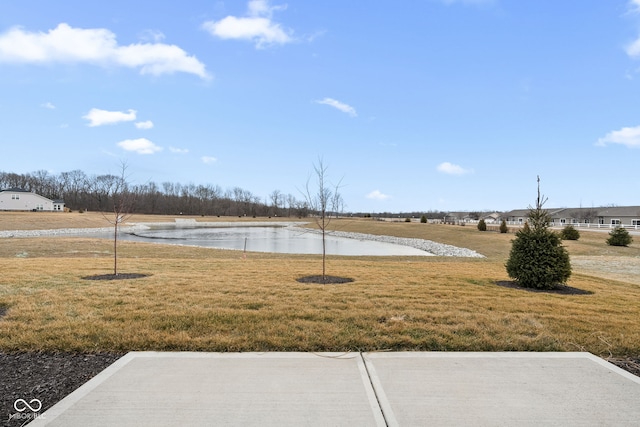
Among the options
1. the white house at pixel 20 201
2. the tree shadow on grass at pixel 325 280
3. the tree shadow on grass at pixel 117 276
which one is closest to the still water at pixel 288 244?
the tree shadow on grass at pixel 117 276

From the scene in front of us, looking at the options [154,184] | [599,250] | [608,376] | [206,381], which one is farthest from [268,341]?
[154,184]

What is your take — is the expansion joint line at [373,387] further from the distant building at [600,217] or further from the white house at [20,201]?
the white house at [20,201]

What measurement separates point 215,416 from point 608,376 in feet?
11.9

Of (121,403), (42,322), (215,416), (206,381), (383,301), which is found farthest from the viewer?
(383,301)

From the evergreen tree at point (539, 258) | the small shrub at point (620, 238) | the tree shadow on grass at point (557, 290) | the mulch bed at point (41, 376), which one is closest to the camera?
the mulch bed at point (41, 376)

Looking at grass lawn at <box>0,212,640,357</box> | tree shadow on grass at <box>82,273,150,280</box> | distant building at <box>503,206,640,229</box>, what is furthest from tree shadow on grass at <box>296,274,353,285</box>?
distant building at <box>503,206,640,229</box>

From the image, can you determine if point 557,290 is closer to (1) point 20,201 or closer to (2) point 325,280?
(2) point 325,280

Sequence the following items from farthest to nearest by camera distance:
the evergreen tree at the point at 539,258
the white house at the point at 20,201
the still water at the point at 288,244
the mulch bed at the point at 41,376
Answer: the white house at the point at 20,201, the still water at the point at 288,244, the evergreen tree at the point at 539,258, the mulch bed at the point at 41,376

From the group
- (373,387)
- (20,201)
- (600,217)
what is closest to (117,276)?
(373,387)

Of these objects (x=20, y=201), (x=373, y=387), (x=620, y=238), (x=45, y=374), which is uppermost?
(x=20, y=201)

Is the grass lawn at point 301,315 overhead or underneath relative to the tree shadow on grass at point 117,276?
overhead

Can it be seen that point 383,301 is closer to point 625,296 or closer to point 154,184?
point 625,296

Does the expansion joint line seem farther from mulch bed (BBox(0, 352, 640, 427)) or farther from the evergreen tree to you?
the evergreen tree

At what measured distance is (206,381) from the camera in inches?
127
